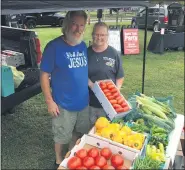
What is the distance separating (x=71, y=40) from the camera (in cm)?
280

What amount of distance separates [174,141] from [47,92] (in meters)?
1.44

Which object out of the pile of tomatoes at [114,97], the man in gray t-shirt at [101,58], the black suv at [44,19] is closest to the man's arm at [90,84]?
the man in gray t-shirt at [101,58]

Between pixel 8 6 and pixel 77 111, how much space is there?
4.58 feet

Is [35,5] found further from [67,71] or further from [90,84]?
[90,84]

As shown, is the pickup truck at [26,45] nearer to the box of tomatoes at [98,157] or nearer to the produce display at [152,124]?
the produce display at [152,124]

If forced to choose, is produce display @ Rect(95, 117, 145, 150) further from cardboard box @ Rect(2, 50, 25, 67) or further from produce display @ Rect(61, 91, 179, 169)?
cardboard box @ Rect(2, 50, 25, 67)

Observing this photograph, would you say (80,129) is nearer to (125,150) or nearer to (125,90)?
(125,150)

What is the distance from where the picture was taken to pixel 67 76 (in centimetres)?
284

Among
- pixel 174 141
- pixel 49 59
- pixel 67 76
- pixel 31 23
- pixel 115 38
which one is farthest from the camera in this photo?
pixel 31 23

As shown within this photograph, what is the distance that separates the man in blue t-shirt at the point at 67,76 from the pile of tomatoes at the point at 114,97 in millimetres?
212

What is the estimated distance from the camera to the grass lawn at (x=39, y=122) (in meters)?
3.76

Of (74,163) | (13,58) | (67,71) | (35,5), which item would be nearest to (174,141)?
(74,163)

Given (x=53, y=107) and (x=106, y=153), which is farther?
(x=53, y=107)

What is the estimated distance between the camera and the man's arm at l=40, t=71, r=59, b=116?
281 cm
